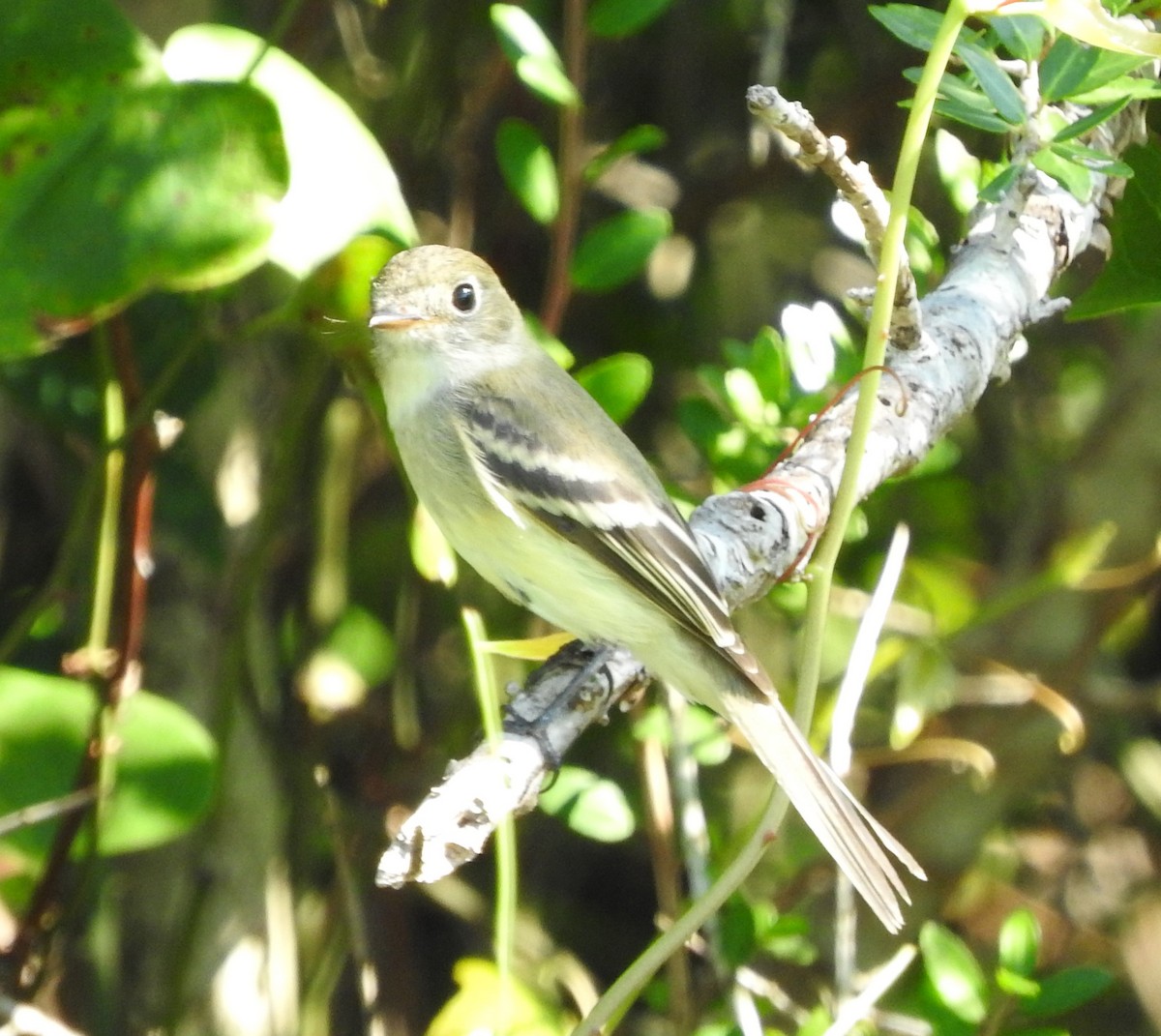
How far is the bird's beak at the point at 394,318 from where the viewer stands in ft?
8.00

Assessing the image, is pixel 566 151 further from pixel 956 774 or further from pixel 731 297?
pixel 956 774

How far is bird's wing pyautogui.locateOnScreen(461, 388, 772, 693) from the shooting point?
2.17 m

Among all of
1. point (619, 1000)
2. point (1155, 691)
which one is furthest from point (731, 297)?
point (619, 1000)

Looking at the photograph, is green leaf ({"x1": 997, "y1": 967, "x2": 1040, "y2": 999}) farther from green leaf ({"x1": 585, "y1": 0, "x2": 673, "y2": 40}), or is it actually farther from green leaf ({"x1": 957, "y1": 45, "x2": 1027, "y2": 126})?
green leaf ({"x1": 585, "y1": 0, "x2": 673, "y2": 40})

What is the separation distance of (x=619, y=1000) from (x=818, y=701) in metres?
1.67

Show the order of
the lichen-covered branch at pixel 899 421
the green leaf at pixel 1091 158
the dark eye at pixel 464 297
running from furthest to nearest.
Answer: the dark eye at pixel 464 297
the lichen-covered branch at pixel 899 421
the green leaf at pixel 1091 158

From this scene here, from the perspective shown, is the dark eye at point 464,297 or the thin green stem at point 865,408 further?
the dark eye at point 464,297

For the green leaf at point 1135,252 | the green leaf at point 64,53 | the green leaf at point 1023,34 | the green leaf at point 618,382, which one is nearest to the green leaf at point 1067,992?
the green leaf at point 1135,252

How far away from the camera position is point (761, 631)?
3.58 m

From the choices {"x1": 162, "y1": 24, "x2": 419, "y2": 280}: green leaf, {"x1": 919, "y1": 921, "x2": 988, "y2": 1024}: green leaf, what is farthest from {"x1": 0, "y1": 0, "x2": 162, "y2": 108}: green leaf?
{"x1": 919, "y1": 921, "x2": 988, "y2": 1024}: green leaf

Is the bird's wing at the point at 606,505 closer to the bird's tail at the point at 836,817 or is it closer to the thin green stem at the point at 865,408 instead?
the bird's tail at the point at 836,817

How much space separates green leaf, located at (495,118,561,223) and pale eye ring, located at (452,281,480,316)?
0.83 ft

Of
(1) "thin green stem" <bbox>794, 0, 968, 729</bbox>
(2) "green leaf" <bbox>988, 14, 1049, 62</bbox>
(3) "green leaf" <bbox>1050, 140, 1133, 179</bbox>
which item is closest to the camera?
(1) "thin green stem" <bbox>794, 0, 968, 729</bbox>

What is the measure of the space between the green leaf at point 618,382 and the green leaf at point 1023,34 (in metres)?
0.83
